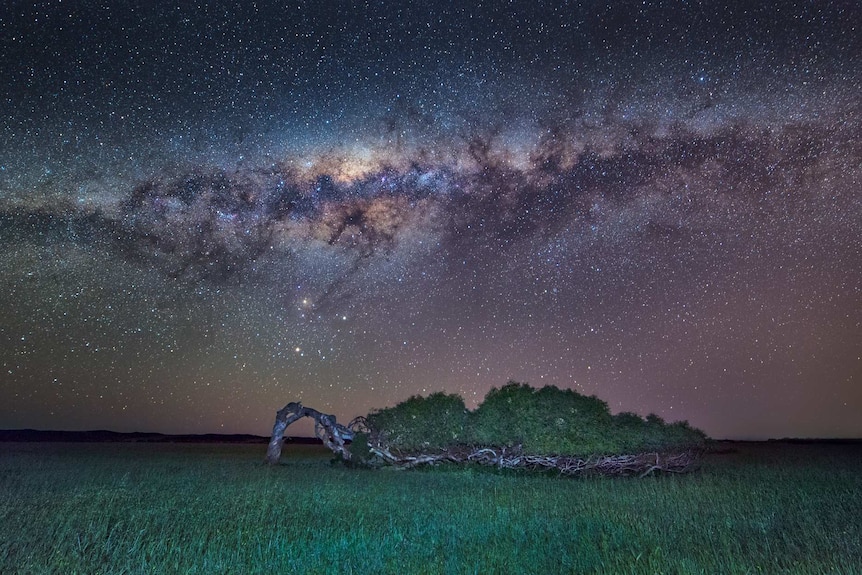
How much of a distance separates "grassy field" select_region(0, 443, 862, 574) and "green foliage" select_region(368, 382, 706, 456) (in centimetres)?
593

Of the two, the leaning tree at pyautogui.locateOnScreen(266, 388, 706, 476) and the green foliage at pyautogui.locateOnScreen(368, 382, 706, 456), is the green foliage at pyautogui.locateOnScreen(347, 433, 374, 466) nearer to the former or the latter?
the leaning tree at pyautogui.locateOnScreen(266, 388, 706, 476)

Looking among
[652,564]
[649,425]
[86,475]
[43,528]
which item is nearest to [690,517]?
[652,564]

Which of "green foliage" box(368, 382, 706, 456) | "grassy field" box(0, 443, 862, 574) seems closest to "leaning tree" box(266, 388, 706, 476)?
"green foliage" box(368, 382, 706, 456)

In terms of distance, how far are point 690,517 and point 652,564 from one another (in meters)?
5.91

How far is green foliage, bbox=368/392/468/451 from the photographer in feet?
106

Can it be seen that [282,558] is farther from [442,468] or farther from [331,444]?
[331,444]

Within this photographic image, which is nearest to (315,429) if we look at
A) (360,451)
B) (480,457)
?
(360,451)

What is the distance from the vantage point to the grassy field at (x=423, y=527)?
1016cm

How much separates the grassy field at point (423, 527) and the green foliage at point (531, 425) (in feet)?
19.5

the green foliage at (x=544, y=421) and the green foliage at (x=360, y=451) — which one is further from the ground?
the green foliage at (x=544, y=421)

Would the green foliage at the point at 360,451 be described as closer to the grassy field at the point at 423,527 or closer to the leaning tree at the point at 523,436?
the leaning tree at the point at 523,436

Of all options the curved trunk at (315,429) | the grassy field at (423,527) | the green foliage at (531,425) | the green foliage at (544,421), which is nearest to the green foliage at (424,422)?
the green foliage at (531,425)

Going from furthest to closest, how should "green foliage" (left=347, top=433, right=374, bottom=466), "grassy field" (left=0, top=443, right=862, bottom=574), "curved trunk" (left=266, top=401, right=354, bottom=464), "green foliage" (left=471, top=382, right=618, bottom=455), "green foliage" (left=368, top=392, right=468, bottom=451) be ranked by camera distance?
"curved trunk" (left=266, top=401, right=354, bottom=464) < "green foliage" (left=347, top=433, right=374, bottom=466) < "green foliage" (left=368, top=392, right=468, bottom=451) < "green foliage" (left=471, top=382, right=618, bottom=455) < "grassy field" (left=0, top=443, right=862, bottom=574)

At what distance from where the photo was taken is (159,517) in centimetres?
1463
